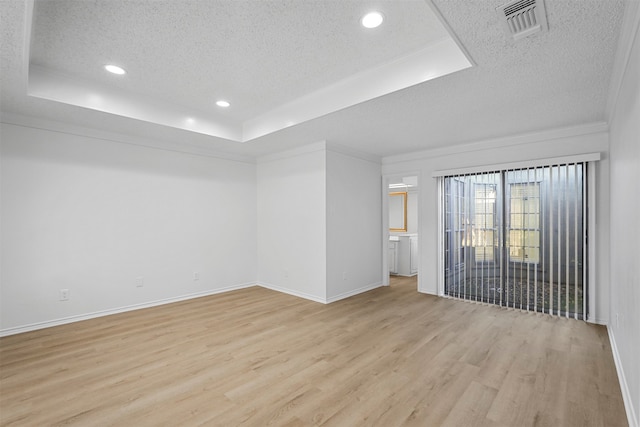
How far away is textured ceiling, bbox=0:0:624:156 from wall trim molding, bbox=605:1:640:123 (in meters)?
0.04

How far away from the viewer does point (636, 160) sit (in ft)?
5.97

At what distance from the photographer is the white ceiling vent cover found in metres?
1.71

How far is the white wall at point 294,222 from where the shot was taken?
4.69 m

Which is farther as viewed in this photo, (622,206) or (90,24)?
(622,206)

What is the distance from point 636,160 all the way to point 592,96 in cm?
155

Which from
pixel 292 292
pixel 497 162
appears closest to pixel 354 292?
pixel 292 292

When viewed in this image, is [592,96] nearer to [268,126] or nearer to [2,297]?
[268,126]

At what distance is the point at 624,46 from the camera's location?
6.58 ft

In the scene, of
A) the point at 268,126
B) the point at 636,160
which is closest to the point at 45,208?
the point at 268,126

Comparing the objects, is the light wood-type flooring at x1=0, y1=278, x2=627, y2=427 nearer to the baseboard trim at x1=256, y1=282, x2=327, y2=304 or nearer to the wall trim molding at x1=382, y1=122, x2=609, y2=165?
the baseboard trim at x1=256, y1=282, x2=327, y2=304

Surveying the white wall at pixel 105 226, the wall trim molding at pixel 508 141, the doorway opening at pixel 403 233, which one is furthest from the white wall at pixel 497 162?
the white wall at pixel 105 226

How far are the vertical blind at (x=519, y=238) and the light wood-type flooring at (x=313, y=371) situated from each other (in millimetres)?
381

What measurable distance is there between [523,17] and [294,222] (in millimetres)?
3911

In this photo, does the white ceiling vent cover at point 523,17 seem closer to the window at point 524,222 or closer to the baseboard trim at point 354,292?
the window at point 524,222
